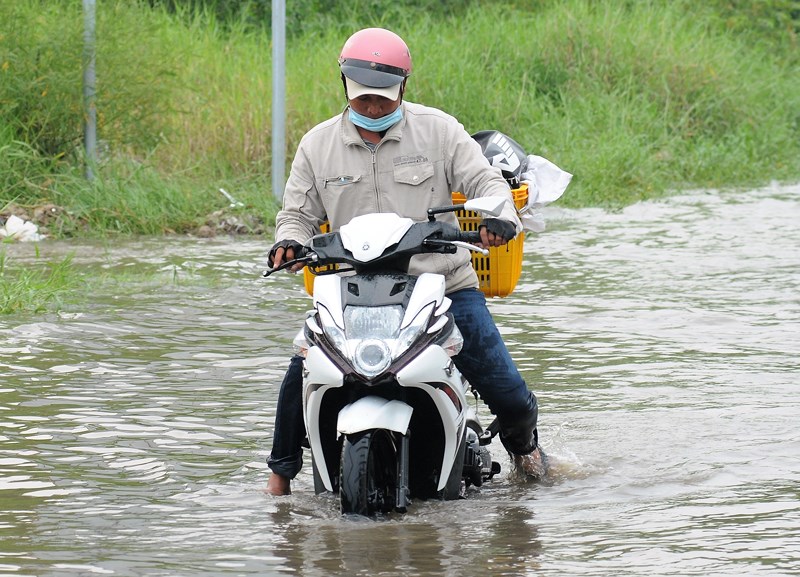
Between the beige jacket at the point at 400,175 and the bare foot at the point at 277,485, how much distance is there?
872mm

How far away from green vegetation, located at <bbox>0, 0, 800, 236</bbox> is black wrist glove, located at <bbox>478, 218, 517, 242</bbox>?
300 inches

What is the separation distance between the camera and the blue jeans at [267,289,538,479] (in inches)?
204

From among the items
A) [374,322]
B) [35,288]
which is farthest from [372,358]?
[35,288]

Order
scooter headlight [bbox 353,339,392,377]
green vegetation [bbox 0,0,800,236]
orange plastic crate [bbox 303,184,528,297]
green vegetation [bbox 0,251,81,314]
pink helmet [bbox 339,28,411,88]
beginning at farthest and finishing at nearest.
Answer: green vegetation [bbox 0,0,800,236]
green vegetation [bbox 0,251,81,314]
orange plastic crate [bbox 303,184,528,297]
pink helmet [bbox 339,28,411,88]
scooter headlight [bbox 353,339,392,377]

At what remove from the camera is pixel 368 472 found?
4.77 m

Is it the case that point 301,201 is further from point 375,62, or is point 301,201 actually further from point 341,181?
point 375,62

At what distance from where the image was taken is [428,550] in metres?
4.77

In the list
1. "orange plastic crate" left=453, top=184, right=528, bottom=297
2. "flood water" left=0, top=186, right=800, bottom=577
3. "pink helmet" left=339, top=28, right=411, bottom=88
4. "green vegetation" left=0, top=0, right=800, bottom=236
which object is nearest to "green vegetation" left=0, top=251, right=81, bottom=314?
"flood water" left=0, top=186, right=800, bottom=577

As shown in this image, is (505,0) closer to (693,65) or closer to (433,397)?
(693,65)

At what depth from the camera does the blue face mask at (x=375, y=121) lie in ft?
16.7

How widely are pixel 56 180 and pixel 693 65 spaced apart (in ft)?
27.2

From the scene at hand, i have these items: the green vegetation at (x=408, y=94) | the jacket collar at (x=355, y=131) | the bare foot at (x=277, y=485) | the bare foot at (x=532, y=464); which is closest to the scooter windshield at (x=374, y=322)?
the jacket collar at (x=355, y=131)

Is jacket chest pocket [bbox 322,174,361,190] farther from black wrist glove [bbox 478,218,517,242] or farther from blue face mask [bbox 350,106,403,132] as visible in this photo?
black wrist glove [bbox 478,218,517,242]

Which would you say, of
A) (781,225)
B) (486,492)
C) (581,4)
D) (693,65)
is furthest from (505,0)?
(486,492)
